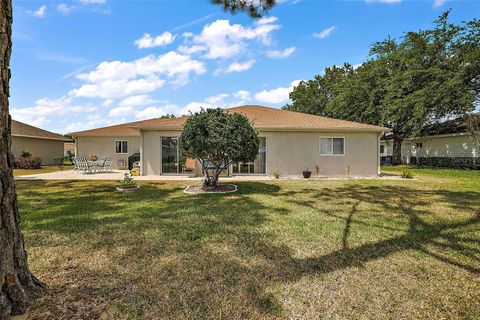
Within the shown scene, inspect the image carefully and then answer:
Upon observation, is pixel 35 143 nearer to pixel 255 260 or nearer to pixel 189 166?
pixel 189 166

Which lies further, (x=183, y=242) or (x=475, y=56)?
(x=475, y=56)

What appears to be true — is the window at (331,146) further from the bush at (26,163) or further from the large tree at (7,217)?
the bush at (26,163)

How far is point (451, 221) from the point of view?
17.2 feet

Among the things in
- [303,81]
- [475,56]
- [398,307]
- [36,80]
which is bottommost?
[398,307]

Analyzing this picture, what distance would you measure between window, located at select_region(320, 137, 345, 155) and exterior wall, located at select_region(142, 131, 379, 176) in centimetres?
20

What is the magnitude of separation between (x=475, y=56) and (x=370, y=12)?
11566 mm

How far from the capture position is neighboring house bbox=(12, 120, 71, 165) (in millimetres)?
19797

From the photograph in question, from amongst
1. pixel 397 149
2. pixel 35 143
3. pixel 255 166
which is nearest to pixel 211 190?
pixel 255 166

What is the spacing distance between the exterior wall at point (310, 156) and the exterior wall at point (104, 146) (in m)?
5.59

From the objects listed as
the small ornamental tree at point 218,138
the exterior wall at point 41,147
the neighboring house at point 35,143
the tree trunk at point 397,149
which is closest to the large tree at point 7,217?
the small ornamental tree at point 218,138

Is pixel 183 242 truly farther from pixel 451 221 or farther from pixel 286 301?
pixel 451 221

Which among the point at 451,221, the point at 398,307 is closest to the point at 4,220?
the point at 398,307

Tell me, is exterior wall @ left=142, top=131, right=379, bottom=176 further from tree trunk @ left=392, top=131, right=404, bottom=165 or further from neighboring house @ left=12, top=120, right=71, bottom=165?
neighboring house @ left=12, top=120, right=71, bottom=165

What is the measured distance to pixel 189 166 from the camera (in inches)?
544
